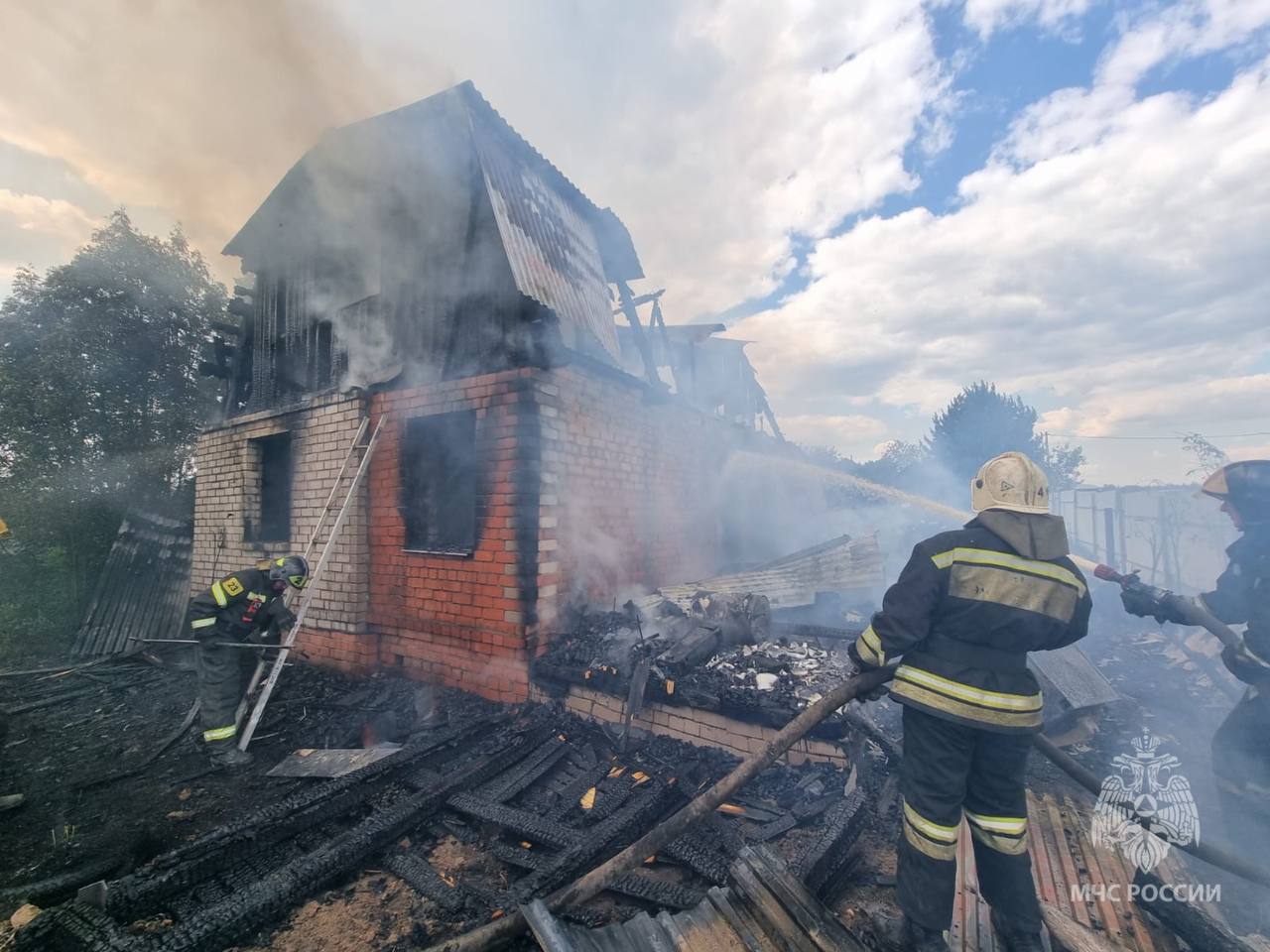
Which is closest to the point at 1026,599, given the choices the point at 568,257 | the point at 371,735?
the point at 371,735

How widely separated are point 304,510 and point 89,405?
11.3m

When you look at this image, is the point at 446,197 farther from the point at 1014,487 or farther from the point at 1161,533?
the point at 1161,533

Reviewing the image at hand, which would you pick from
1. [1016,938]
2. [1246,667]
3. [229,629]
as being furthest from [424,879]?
[1246,667]

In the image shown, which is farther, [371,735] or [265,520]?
[265,520]

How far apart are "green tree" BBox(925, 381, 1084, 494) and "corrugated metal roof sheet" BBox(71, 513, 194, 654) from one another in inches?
1076

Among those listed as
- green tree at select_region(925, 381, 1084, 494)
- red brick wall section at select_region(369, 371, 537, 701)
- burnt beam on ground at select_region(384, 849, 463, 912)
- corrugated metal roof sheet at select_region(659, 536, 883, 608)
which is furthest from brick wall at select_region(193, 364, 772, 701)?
green tree at select_region(925, 381, 1084, 494)

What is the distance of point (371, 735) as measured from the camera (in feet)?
15.0

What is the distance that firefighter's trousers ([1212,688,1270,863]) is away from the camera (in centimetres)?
315

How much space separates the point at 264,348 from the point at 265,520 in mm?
2573

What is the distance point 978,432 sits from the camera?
2561 cm

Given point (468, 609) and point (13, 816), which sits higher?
point (468, 609)

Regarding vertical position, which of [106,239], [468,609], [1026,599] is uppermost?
[106,239]

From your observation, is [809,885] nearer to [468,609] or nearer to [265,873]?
[265,873]

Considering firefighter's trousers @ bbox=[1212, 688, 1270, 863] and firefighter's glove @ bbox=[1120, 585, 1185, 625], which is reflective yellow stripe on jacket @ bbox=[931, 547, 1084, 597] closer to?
firefighter's glove @ bbox=[1120, 585, 1185, 625]
